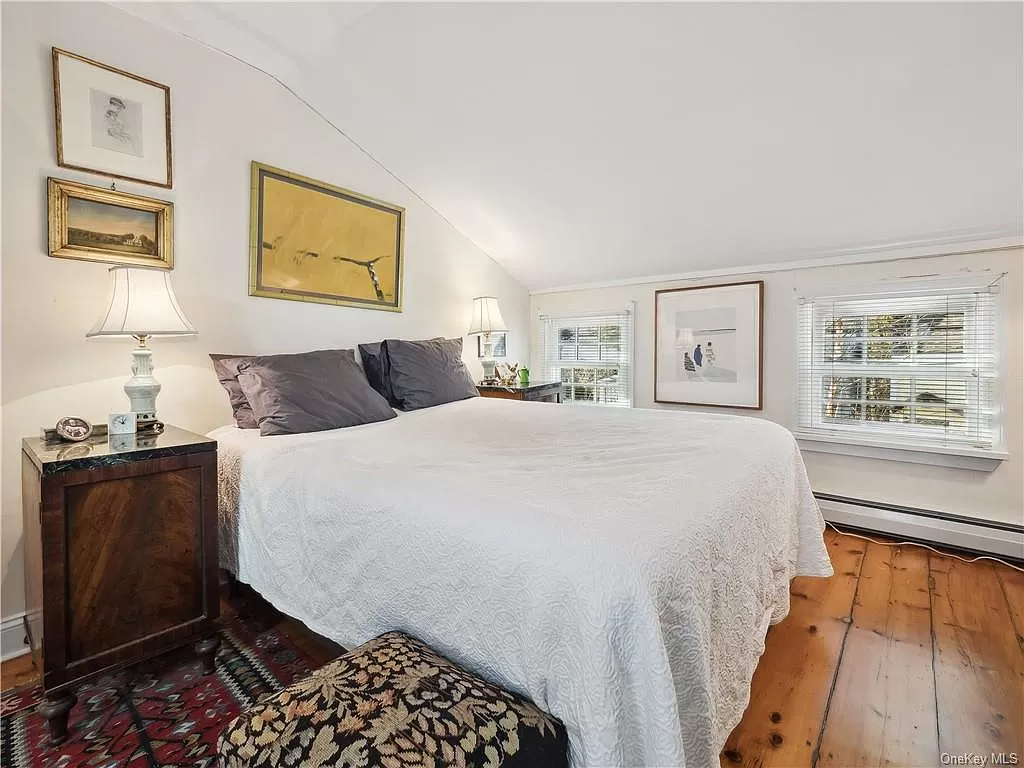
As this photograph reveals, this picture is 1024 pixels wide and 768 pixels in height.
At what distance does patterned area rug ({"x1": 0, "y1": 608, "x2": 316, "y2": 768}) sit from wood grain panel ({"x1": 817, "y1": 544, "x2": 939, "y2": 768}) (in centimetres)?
173

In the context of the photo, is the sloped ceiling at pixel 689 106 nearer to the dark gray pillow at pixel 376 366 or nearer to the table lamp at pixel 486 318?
the table lamp at pixel 486 318

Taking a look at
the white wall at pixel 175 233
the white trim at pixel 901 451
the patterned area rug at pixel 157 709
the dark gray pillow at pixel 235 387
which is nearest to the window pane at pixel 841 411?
the white trim at pixel 901 451

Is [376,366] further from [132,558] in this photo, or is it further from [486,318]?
[132,558]

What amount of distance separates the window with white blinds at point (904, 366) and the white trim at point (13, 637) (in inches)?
160

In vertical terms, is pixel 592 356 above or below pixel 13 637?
above

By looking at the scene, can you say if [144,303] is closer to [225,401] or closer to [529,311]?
[225,401]

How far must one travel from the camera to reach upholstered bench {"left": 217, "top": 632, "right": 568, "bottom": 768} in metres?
0.82

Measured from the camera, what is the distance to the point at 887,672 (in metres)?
1.69

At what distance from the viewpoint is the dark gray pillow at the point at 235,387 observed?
7.27ft

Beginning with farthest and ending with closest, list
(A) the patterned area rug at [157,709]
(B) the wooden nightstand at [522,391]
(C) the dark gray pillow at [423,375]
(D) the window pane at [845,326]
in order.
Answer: (B) the wooden nightstand at [522,391]
(D) the window pane at [845,326]
(C) the dark gray pillow at [423,375]
(A) the patterned area rug at [157,709]

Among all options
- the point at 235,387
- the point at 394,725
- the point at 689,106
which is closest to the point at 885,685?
the point at 394,725

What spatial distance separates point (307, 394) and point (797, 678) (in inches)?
86.6

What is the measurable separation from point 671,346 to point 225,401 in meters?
2.98

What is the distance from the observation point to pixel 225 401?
242cm
